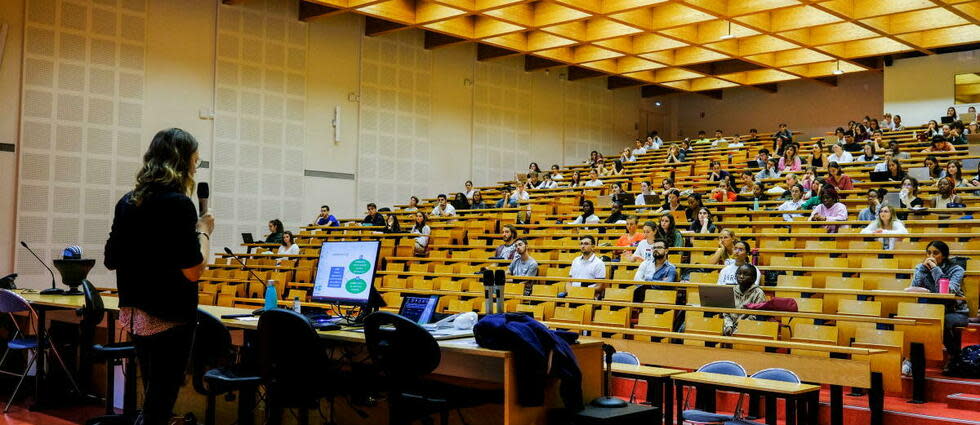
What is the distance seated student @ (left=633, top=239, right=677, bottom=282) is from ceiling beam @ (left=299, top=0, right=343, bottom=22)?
7924mm

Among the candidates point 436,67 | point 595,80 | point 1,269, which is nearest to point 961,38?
point 595,80

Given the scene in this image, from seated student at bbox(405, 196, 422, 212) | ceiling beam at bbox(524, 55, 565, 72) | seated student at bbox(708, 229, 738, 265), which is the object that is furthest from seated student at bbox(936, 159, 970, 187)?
ceiling beam at bbox(524, 55, 565, 72)

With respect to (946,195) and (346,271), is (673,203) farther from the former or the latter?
(346,271)

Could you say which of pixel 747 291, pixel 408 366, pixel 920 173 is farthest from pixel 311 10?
pixel 408 366

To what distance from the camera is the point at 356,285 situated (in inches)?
156

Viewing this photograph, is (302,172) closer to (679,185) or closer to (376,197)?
(376,197)

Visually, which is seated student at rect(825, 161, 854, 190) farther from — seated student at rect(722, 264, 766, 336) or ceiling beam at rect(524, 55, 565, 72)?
ceiling beam at rect(524, 55, 565, 72)

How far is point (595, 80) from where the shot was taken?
19.6 meters

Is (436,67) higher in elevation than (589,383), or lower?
higher

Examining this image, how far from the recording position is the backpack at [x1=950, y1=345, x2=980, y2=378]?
5.43m

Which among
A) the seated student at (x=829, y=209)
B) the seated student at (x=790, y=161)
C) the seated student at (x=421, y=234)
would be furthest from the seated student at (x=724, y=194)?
the seated student at (x=421, y=234)

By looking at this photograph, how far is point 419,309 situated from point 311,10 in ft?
35.9

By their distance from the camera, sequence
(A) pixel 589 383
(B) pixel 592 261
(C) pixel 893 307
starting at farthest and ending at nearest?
(B) pixel 592 261 < (C) pixel 893 307 < (A) pixel 589 383

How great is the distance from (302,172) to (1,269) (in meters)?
4.62
